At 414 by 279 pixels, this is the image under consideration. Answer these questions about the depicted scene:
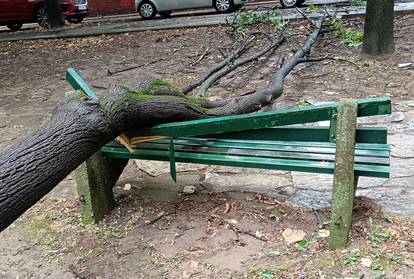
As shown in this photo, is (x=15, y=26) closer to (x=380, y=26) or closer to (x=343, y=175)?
(x=380, y=26)

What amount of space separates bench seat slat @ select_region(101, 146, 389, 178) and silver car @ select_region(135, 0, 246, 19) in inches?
541

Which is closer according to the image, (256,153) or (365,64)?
(256,153)

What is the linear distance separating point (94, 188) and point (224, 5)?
14053mm

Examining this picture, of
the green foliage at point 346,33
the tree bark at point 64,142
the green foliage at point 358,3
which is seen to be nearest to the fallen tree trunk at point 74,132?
the tree bark at point 64,142

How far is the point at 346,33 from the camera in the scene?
28.0 ft

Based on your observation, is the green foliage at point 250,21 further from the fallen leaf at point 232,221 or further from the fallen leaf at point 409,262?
the fallen leaf at point 409,262

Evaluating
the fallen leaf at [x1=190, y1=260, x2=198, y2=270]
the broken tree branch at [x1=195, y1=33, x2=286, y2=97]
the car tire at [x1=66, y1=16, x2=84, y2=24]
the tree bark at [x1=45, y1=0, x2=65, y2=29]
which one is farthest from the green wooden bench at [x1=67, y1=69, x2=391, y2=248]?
the car tire at [x1=66, y1=16, x2=84, y2=24]

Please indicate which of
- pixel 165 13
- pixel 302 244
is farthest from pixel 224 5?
pixel 302 244

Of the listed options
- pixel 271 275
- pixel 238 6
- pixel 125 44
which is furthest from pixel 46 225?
pixel 238 6

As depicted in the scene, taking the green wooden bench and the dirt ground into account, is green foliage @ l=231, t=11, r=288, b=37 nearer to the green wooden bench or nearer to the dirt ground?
the dirt ground

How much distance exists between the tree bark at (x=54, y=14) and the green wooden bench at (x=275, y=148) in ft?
40.6

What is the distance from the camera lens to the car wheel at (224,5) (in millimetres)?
16438

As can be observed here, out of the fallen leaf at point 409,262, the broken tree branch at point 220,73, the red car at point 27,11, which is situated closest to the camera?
the fallen leaf at point 409,262

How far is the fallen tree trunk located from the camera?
238cm
